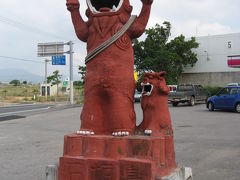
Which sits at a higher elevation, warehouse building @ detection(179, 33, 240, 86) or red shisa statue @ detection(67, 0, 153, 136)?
warehouse building @ detection(179, 33, 240, 86)

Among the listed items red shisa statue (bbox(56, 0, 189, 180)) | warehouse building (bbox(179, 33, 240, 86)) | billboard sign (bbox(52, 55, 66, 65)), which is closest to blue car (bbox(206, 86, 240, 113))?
warehouse building (bbox(179, 33, 240, 86))

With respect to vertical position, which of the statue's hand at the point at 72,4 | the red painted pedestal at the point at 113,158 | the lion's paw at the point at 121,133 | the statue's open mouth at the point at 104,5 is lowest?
the red painted pedestal at the point at 113,158

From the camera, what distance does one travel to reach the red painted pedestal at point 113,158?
4.00m

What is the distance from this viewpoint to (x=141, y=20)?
4.66 m

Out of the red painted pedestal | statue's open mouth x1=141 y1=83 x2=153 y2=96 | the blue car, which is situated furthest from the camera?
the blue car

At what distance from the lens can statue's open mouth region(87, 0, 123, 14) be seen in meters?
4.55

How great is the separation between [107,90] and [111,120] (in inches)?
15.3

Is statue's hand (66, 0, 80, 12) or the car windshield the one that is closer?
statue's hand (66, 0, 80, 12)

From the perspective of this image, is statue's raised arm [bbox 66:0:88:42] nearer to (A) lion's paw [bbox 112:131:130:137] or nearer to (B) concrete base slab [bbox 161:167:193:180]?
(A) lion's paw [bbox 112:131:130:137]

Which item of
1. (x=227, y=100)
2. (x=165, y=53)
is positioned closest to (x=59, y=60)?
(x=165, y=53)

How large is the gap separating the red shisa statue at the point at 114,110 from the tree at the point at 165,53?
25825mm

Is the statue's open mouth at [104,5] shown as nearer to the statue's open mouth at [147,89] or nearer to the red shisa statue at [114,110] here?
the red shisa statue at [114,110]

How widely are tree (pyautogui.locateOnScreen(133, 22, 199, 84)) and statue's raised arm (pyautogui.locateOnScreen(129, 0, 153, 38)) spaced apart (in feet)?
84.5

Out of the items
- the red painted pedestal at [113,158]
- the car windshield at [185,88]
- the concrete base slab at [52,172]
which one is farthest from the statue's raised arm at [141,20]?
the car windshield at [185,88]
